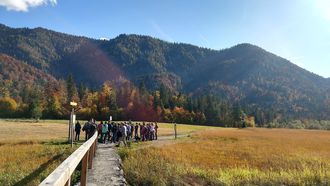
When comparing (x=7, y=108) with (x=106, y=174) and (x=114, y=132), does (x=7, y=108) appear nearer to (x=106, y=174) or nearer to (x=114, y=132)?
(x=114, y=132)

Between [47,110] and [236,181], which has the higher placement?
[47,110]

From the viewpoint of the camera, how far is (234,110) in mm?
137375

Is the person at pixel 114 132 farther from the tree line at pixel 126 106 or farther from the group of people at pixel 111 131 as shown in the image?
the tree line at pixel 126 106

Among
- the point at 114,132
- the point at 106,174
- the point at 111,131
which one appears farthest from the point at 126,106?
the point at 106,174

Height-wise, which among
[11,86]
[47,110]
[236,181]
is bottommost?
[236,181]

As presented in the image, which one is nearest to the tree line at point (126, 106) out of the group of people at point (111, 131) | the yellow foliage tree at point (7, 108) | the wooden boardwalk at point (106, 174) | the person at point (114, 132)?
the yellow foliage tree at point (7, 108)

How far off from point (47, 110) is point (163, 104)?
34114 mm

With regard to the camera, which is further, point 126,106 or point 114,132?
point 126,106

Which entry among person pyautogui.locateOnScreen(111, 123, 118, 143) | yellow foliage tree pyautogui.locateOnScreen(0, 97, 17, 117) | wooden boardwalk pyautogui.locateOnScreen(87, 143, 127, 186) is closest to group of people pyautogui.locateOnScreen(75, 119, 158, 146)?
person pyautogui.locateOnScreen(111, 123, 118, 143)

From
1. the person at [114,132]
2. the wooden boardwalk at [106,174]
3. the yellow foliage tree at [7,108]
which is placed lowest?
the wooden boardwalk at [106,174]

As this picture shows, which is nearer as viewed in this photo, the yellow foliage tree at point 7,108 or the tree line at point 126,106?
the tree line at point 126,106

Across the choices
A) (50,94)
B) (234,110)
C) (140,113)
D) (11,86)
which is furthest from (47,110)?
(11,86)

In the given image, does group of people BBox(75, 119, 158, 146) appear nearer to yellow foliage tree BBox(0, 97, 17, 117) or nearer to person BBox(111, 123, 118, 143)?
person BBox(111, 123, 118, 143)

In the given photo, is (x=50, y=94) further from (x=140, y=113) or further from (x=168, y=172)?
(x=168, y=172)
